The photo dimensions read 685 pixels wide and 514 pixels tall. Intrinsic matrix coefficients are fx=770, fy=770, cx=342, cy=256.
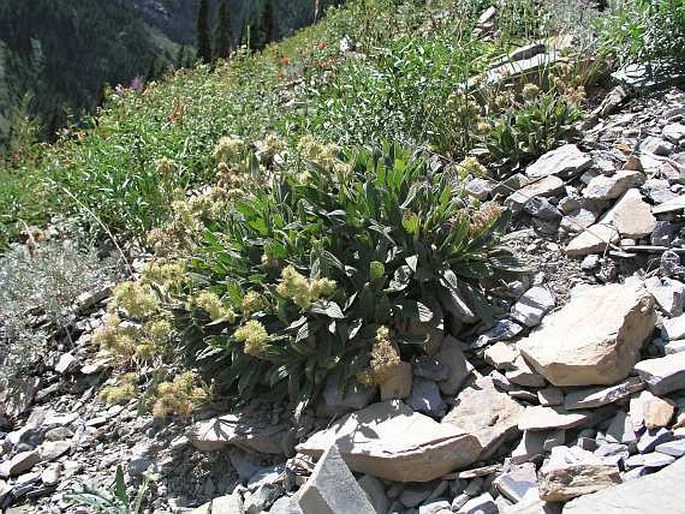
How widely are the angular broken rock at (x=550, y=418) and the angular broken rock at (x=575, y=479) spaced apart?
37 cm

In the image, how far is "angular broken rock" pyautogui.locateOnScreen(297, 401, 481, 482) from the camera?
3.36m

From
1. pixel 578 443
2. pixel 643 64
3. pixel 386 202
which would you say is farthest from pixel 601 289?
pixel 643 64

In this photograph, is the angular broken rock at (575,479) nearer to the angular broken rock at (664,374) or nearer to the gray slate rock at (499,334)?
the angular broken rock at (664,374)

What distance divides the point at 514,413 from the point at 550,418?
0.23 metres

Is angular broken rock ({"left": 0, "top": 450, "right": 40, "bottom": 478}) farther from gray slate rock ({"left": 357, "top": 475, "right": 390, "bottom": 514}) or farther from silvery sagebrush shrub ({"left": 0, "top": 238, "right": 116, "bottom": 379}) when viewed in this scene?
gray slate rock ({"left": 357, "top": 475, "right": 390, "bottom": 514})

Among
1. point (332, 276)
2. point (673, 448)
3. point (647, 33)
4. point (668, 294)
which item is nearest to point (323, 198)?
point (332, 276)

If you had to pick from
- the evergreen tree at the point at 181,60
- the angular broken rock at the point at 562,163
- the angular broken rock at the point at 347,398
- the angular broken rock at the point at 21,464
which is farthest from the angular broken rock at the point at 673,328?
the evergreen tree at the point at 181,60

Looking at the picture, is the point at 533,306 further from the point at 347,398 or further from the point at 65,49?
the point at 65,49

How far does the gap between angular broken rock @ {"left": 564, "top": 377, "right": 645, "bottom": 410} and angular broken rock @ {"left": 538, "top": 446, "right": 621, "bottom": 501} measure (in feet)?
1.43

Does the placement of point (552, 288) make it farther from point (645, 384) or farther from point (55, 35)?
point (55, 35)

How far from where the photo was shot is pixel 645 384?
3.32m

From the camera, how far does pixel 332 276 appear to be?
13.8 feet

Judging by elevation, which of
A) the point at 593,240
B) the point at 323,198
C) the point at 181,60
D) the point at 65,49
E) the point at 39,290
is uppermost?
the point at 65,49

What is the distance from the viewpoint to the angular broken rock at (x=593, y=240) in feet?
14.3
